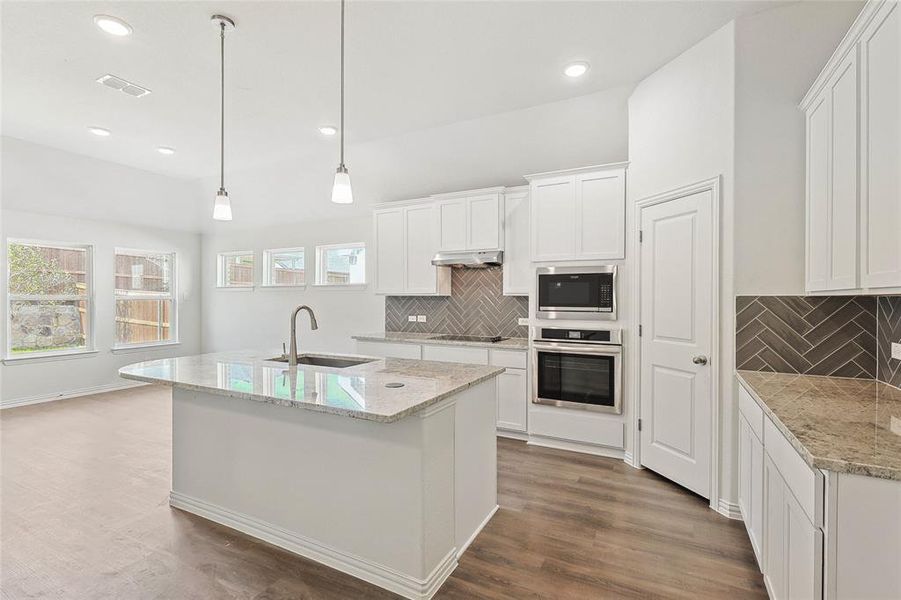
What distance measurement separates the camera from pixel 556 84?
334cm

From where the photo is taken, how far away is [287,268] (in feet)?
21.7

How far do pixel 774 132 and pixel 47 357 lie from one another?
8.02 meters

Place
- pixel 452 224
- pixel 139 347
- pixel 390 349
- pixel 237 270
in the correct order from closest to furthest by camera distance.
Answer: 1. pixel 452 224
2. pixel 390 349
3. pixel 139 347
4. pixel 237 270

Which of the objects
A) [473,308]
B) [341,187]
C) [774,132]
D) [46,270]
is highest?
[774,132]

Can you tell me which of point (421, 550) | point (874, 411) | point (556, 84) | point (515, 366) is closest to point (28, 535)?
point (421, 550)

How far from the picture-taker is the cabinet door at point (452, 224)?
4520 millimetres

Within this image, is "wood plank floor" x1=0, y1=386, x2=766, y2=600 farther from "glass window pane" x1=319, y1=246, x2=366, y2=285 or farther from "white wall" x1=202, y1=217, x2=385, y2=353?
"glass window pane" x1=319, y1=246, x2=366, y2=285

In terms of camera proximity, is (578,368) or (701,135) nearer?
(701,135)

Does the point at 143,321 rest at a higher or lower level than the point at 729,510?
higher

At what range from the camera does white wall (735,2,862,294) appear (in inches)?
96.7

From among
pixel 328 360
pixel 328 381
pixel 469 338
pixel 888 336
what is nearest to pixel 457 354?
pixel 469 338

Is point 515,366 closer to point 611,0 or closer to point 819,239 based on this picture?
point 819,239

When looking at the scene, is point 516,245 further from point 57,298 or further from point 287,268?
point 57,298

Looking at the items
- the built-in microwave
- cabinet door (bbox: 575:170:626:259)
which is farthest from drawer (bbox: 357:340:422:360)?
cabinet door (bbox: 575:170:626:259)
